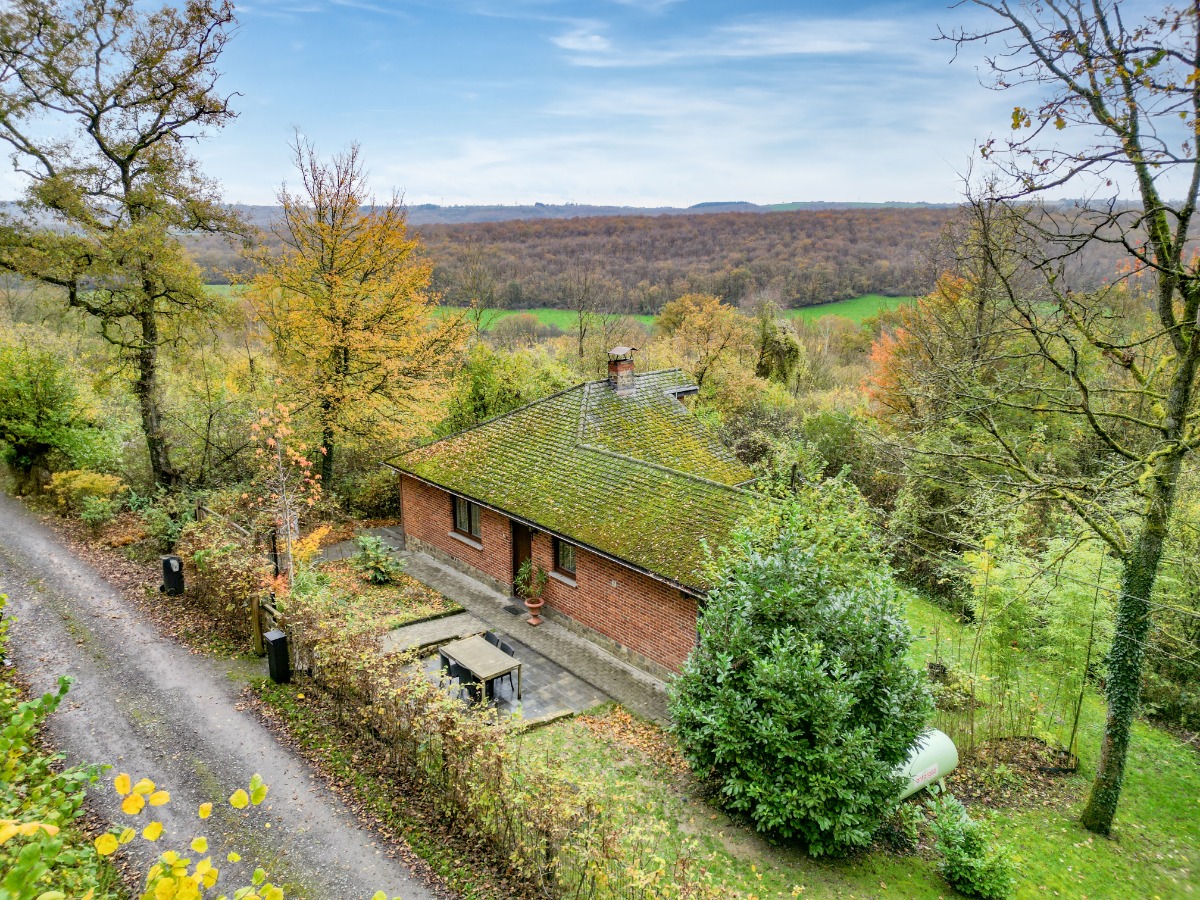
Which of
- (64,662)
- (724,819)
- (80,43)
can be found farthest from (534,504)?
(80,43)

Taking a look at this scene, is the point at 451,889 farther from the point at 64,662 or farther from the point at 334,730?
the point at 64,662

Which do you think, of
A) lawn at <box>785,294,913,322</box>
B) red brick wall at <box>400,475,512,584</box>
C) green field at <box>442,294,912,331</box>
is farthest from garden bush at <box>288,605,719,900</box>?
lawn at <box>785,294,913,322</box>

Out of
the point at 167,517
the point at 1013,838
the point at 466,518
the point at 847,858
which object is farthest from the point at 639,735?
the point at 167,517

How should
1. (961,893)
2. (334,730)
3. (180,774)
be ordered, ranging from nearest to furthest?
1. (961,893)
2. (180,774)
3. (334,730)

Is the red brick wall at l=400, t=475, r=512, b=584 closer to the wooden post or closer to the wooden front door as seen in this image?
the wooden front door

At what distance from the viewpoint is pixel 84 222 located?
15.9 meters

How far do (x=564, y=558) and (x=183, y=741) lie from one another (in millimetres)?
8110

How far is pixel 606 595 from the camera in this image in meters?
13.9

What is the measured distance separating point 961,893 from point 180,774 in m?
10.8

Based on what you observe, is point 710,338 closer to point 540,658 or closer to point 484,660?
point 540,658

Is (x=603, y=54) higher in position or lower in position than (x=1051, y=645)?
higher

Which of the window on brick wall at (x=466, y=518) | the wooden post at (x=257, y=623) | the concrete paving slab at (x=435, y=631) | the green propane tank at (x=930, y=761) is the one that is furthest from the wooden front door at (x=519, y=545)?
the green propane tank at (x=930, y=761)

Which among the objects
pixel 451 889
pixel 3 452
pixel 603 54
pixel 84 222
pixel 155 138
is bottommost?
pixel 451 889

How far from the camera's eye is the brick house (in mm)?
12781
